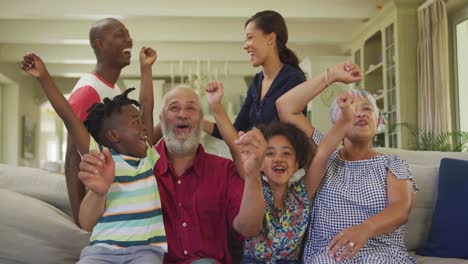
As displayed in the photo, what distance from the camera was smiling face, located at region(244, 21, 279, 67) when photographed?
104 inches

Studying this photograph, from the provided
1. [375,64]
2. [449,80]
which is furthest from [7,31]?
[449,80]

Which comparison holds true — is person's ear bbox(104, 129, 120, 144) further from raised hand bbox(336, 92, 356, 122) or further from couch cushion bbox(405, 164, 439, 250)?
couch cushion bbox(405, 164, 439, 250)

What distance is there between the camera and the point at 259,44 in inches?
104

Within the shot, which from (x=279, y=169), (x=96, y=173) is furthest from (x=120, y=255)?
(x=279, y=169)

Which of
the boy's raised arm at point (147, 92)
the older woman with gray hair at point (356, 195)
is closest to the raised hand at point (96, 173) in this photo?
the boy's raised arm at point (147, 92)

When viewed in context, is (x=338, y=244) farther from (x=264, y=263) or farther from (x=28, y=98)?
(x=28, y=98)

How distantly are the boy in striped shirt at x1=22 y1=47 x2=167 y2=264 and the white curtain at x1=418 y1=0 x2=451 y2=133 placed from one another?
5034 mm

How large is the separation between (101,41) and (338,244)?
50.5 inches

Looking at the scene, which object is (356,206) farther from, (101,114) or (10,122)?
(10,122)

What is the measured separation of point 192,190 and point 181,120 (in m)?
0.27

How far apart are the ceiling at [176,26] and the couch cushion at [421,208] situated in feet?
17.4

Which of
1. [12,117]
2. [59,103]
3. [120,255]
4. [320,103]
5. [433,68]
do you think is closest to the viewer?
[120,255]

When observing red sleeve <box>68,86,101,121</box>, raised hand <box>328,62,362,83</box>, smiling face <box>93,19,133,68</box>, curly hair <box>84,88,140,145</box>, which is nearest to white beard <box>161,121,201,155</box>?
curly hair <box>84,88,140,145</box>

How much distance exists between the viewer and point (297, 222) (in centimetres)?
202
